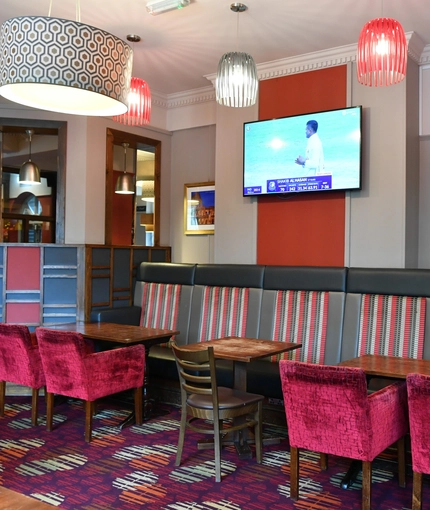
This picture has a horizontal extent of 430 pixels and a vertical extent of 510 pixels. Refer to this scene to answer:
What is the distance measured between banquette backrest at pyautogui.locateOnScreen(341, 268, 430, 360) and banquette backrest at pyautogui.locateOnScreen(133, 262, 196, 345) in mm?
1720

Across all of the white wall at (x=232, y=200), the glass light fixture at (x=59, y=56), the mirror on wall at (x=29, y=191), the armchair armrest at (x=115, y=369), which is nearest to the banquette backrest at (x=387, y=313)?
the white wall at (x=232, y=200)

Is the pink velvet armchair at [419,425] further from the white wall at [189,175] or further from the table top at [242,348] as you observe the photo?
the white wall at [189,175]

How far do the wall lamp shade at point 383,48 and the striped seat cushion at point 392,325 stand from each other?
182 centimetres

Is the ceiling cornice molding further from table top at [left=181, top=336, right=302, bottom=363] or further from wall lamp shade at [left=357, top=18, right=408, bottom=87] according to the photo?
table top at [left=181, top=336, right=302, bottom=363]

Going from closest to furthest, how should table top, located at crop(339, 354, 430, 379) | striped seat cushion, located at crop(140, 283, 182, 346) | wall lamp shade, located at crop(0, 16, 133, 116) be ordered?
wall lamp shade, located at crop(0, 16, 133, 116) < table top, located at crop(339, 354, 430, 379) < striped seat cushion, located at crop(140, 283, 182, 346)

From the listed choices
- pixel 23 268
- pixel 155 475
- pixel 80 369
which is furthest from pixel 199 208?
pixel 155 475

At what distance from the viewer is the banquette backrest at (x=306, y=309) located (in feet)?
14.9

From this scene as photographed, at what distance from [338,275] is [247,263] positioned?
50.8 inches

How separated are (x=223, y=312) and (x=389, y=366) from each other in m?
2.28

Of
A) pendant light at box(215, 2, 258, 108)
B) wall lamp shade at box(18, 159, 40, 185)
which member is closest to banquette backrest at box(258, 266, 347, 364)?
pendant light at box(215, 2, 258, 108)

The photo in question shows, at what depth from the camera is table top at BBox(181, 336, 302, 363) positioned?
3.37 meters

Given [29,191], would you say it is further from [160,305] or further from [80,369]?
[80,369]

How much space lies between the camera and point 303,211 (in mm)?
5312

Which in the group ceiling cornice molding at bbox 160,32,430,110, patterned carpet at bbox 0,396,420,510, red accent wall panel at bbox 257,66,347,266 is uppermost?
ceiling cornice molding at bbox 160,32,430,110
